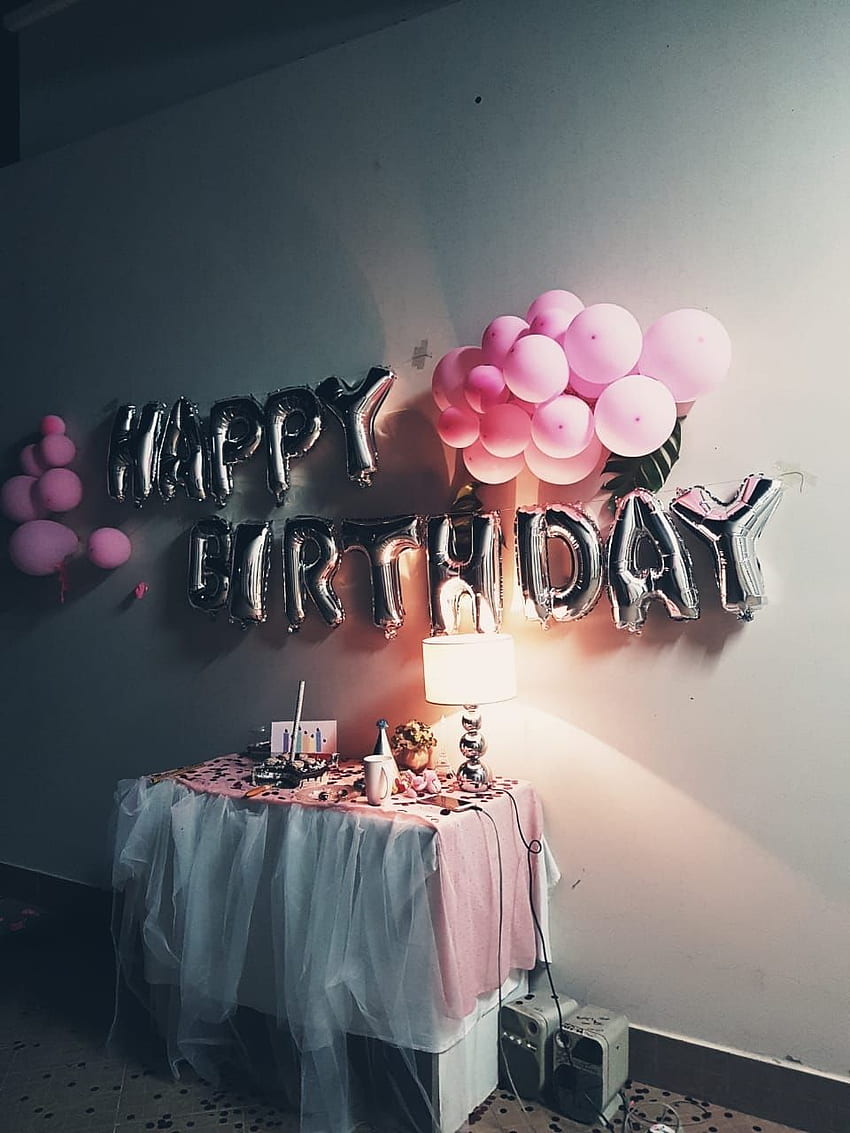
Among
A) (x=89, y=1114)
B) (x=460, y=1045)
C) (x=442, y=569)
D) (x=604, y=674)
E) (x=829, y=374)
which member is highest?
(x=829, y=374)

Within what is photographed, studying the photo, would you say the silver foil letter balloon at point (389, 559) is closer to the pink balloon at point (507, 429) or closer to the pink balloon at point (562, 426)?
the pink balloon at point (507, 429)

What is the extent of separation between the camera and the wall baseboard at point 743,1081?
7.29 feet

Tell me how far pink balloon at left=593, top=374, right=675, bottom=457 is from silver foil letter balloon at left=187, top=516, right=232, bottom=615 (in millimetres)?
1534

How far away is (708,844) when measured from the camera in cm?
242

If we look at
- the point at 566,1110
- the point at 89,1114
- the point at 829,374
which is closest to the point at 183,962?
the point at 89,1114

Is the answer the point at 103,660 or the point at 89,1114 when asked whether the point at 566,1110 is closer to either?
the point at 89,1114

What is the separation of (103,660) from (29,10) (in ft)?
9.91

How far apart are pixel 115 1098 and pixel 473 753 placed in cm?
131

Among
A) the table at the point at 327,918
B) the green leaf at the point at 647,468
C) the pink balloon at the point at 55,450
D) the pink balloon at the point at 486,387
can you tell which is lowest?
the table at the point at 327,918

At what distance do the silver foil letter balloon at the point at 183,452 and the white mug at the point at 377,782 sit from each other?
4.47ft

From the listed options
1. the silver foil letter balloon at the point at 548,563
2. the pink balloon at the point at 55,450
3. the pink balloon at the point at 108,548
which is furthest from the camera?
the pink balloon at the point at 55,450

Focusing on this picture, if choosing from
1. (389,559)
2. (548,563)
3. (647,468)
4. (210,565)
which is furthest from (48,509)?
(647,468)

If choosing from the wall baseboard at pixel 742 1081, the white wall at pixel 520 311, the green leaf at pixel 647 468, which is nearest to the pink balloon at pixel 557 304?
the white wall at pixel 520 311

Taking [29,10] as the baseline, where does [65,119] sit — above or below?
below
